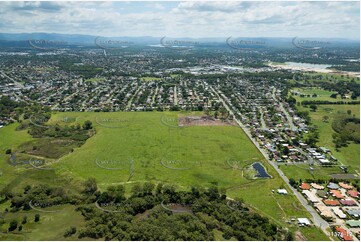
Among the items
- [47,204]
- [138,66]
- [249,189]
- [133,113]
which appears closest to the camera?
[47,204]

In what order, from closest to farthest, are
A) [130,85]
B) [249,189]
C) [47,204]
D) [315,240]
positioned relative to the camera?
[315,240], [47,204], [249,189], [130,85]

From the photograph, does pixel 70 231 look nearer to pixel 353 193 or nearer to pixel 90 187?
pixel 90 187

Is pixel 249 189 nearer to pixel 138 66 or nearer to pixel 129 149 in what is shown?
pixel 129 149

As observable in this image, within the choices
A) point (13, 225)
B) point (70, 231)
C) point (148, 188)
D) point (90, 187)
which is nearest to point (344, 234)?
point (148, 188)

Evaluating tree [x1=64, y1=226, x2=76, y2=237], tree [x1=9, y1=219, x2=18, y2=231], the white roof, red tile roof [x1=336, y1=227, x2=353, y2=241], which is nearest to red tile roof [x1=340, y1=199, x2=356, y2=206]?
the white roof

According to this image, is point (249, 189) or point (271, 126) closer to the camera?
point (249, 189)

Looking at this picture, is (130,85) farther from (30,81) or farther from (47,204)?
(47,204)

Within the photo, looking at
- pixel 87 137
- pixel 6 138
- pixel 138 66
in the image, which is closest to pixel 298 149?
pixel 87 137

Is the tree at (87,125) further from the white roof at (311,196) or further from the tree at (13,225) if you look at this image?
the white roof at (311,196)
